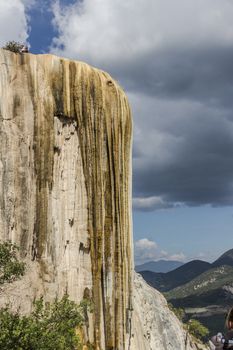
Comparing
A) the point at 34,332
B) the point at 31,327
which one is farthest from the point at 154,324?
the point at 31,327

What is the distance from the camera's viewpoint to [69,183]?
4128 centimetres

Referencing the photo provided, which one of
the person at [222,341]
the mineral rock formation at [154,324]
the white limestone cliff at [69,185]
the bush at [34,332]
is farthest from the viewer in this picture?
the mineral rock formation at [154,324]

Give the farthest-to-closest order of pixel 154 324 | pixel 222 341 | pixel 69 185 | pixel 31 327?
pixel 154 324 < pixel 69 185 < pixel 31 327 < pixel 222 341

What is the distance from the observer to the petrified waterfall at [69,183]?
38.3 m

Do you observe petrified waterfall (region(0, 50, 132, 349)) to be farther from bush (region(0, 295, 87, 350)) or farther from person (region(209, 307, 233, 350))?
person (region(209, 307, 233, 350))

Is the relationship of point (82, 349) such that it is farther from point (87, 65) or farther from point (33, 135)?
point (87, 65)

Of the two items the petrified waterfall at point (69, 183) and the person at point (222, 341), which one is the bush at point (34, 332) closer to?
the petrified waterfall at point (69, 183)

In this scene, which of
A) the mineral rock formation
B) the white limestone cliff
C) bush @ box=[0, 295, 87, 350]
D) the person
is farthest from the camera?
the mineral rock formation

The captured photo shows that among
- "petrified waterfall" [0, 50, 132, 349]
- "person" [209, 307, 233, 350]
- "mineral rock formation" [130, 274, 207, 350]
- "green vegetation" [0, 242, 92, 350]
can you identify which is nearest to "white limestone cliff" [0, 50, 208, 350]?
"petrified waterfall" [0, 50, 132, 349]

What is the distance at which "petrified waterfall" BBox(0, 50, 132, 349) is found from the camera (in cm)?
3831

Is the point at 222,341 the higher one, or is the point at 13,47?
the point at 13,47

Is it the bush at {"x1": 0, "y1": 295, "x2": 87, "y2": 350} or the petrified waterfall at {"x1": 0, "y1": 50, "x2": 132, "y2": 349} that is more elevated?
the petrified waterfall at {"x1": 0, "y1": 50, "x2": 132, "y2": 349}

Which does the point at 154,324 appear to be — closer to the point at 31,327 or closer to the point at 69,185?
the point at 69,185

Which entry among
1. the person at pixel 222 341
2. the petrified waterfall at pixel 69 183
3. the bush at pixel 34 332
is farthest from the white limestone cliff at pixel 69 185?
the person at pixel 222 341
